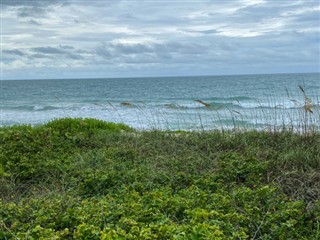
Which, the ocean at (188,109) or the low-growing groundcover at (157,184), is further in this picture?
the ocean at (188,109)

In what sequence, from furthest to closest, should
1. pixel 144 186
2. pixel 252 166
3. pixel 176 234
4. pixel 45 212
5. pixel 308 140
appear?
pixel 308 140
pixel 252 166
pixel 144 186
pixel 45 212
pixel 176 234

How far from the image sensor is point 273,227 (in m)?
3.55

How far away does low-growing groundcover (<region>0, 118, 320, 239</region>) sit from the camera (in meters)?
3.25

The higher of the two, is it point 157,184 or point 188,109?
point 157,184

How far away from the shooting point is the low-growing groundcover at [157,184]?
10.7ft

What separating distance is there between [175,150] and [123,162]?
3.93ft

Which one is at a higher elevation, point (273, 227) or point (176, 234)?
point (176, 234)

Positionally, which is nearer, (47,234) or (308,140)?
(47,234)

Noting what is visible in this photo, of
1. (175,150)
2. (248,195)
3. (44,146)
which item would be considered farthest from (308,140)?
(44,146)

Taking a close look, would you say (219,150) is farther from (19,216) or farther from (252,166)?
(19,216)

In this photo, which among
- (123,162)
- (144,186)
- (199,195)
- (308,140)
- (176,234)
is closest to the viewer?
(176,234)

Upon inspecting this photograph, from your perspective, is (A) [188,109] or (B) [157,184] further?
(A) [188,109]

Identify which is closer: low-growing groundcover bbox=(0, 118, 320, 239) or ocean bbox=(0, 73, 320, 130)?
low-growing groundcover bbox=(0, 118, 320, 239)

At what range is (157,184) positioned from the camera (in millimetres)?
5016
